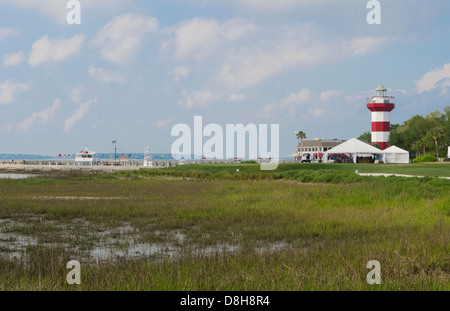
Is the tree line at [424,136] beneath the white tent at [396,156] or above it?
above

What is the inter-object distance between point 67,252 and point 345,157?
66.8m

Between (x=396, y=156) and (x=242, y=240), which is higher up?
(x=396, y=156)

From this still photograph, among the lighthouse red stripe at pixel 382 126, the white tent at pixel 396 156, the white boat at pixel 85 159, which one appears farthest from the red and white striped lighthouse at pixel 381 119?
the white boat at pixel 85 159

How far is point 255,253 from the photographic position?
955cm

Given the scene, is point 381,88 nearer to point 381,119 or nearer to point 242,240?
point 381,119

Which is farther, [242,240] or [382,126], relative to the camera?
[382,126]

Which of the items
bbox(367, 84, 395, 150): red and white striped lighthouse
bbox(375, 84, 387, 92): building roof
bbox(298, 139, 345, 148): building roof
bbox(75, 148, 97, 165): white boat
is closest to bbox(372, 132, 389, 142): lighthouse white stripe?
bbox(367, 84, 395, 150): red and white striped lighthouse

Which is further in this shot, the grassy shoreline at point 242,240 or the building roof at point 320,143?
the building roof at point 320,143

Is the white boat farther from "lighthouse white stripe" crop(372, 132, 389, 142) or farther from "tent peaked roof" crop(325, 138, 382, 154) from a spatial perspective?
"lighthouse white stripe" crop(372, 132, 389, 142)

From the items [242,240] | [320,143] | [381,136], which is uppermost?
[320,143]

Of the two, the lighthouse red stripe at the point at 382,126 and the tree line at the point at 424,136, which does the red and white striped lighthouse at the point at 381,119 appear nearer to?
the lighthouse red stripe at the point at 382,126

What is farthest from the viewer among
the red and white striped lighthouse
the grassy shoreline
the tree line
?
the tree line

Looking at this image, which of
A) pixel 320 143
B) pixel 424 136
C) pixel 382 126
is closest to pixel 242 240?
pixel 382 126

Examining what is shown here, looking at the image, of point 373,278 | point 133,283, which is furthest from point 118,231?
point 373,278
